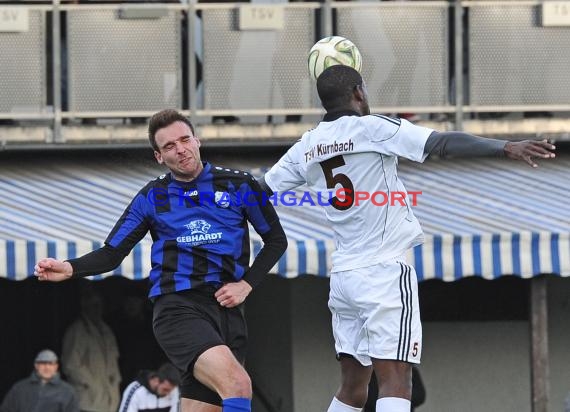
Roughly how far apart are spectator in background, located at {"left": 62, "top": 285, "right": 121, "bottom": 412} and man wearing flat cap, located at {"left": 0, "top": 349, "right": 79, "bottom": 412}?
754mm

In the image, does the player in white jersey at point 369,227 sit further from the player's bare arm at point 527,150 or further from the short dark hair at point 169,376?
the short dark hair at point 169,376

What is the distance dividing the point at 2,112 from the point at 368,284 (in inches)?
306

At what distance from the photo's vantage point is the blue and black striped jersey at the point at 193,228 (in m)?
7.40

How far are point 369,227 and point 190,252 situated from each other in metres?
0.82

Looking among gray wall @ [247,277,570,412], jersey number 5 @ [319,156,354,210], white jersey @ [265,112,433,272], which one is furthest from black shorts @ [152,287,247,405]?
gray wall @ [247,277,570,412]

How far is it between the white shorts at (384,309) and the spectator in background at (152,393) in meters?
5.75

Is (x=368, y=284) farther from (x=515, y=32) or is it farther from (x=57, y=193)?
(x=515, y=32)

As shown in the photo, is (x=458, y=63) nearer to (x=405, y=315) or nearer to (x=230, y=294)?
(x=405, y=315)

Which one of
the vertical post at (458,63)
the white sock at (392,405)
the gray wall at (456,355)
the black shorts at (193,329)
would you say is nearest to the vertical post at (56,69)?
the gray wall at (456,355)

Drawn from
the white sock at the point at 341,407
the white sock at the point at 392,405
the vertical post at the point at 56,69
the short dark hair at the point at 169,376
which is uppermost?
the vertical post at the point at 56,69

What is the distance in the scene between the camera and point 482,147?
6.82 m

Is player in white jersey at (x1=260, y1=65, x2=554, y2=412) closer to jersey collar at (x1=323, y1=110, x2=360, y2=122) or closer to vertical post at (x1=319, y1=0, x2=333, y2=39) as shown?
jersey collar at (x1=323, y1=110, x2=360, y2=122)

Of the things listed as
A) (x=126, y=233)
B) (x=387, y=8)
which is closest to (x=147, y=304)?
(x=387, y=8)

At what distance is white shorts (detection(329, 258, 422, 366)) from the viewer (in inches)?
289
